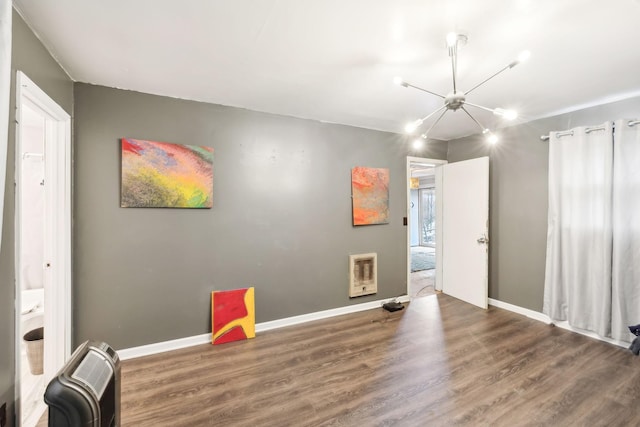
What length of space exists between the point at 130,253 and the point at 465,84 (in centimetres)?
329

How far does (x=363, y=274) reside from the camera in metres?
3.71

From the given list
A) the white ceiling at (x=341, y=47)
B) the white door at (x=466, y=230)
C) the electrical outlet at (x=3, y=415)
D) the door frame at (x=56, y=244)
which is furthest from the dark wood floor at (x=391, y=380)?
the white ceiling at (x=341, y=47)

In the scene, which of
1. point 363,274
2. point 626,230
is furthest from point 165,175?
point 626,230

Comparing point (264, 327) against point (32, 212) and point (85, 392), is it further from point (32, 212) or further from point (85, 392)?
point (32, 212)

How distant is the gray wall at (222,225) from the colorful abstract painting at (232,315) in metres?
0.09

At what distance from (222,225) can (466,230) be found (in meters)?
3.31

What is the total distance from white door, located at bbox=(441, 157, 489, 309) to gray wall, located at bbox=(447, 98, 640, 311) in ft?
0.76

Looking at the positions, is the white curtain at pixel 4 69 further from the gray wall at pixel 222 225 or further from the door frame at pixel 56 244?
the gray wall at pixel 222 225

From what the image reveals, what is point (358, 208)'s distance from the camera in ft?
11.9

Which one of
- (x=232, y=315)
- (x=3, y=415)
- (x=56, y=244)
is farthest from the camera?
(x=232, y=315)

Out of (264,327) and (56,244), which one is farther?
(264,327)

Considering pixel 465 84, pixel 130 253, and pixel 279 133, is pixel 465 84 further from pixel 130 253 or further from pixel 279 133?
pixel 130 253

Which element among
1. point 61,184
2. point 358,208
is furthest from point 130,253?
point 358,208

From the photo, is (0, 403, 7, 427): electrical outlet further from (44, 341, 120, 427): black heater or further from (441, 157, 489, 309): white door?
(441, 157, 489, 309): white door
